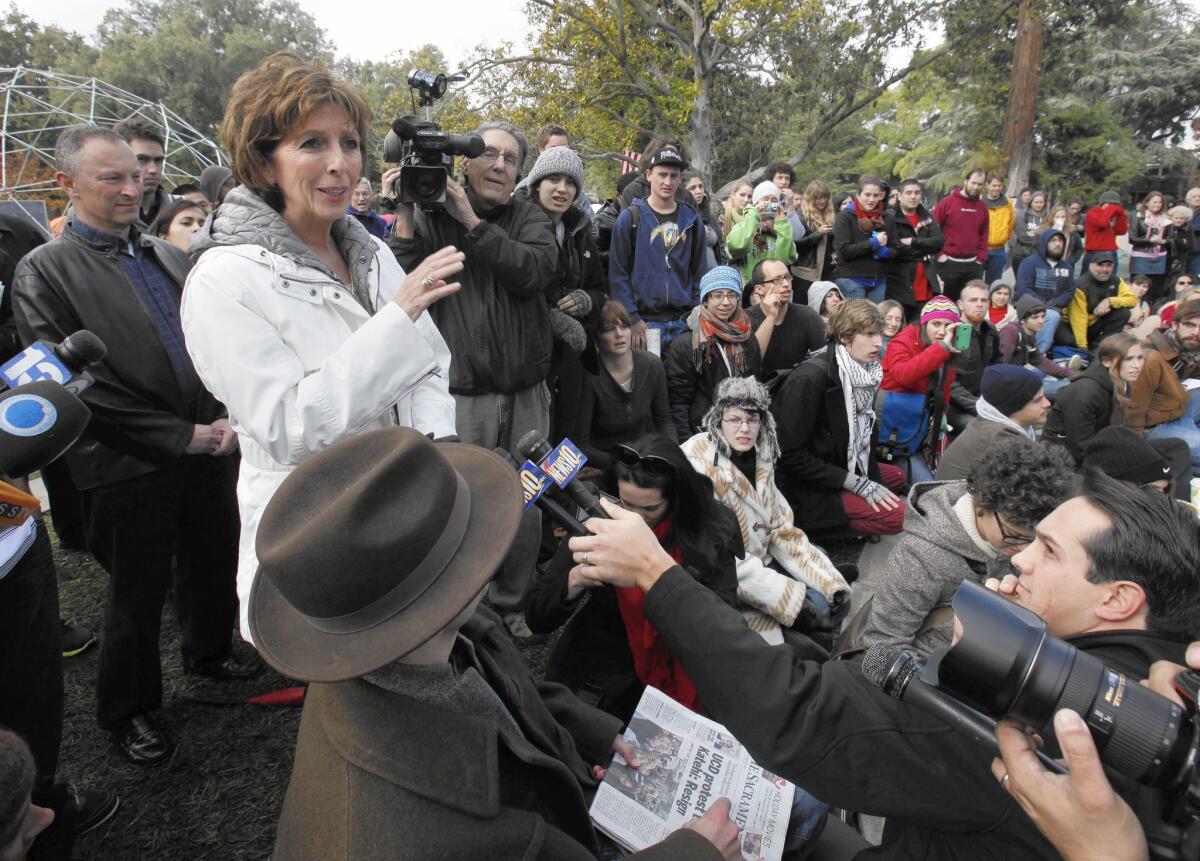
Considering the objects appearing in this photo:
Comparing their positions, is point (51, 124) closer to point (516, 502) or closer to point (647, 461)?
point (647, 461)

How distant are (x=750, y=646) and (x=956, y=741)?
412 mm

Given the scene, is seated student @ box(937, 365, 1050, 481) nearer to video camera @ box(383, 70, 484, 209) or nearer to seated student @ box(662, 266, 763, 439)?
seated student @ box(662, 266, 763, 439)

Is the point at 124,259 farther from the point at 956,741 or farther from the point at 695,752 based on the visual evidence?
the point at 956,741

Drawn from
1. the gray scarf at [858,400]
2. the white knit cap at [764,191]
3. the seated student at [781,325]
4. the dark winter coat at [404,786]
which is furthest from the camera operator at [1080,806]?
the white knit cap at [764,191]

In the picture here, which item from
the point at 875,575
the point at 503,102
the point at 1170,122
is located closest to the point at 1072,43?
the point at 1170,122

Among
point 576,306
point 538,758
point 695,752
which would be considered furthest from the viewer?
point 576,306

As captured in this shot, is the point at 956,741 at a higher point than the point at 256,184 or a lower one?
lower

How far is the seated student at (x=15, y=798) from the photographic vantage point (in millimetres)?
1431

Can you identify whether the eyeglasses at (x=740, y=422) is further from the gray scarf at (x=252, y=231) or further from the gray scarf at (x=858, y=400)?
the gray scarf at (x=252, y=231)

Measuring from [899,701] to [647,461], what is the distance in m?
1.41

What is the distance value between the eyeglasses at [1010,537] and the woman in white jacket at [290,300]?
2.08 m

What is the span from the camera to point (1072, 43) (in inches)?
696

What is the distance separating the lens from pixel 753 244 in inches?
245

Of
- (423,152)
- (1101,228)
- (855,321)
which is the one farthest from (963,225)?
(423,152)
